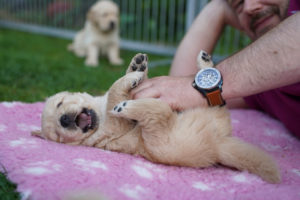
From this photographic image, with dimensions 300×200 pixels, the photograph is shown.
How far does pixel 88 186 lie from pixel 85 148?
1.61 ft

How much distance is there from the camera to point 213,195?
1533 mm

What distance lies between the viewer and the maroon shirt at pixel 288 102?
2.24 m

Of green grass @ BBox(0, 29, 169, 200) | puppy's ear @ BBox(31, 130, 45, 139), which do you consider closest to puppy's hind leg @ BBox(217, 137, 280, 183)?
puppy's ear @ BBox(31, 130, 45, 139)

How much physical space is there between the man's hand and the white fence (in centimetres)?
389

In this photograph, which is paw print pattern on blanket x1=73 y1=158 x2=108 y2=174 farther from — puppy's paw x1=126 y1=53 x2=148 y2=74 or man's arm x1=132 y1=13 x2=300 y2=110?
puppy's paw x1=126 y1=53 x2=148 y2=74

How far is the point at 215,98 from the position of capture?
73.7 inches

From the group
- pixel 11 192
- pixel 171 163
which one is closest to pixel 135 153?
pixel 171 163

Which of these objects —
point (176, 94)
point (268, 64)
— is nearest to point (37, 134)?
point (176, 94)

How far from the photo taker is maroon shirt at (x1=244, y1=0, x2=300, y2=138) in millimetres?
2245

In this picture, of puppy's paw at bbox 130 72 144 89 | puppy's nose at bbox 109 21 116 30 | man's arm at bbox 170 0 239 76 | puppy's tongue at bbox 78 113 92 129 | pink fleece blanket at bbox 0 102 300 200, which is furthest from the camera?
puppy's nose at bbox 109 21 116 30

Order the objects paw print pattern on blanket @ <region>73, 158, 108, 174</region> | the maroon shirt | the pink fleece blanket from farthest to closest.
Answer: the maroon shirt, paw print pattern on blanket @ <region>73, 158, 108, 174</region>, the pink fleece blanket

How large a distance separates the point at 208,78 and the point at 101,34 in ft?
14.1

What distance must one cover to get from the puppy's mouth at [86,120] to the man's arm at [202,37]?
1289mm

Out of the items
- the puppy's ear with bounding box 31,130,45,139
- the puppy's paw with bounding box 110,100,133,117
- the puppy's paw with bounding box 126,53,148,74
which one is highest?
the puppy's paw with bounding box 126,53,148,74
